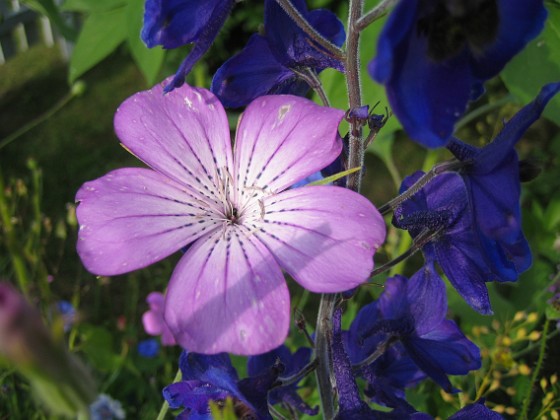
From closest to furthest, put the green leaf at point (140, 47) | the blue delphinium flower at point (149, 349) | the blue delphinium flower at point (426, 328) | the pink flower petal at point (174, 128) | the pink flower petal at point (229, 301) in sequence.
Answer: the pink flower petal at point (229, 301), the pink flower petal at point (174, 128), the blue delphinium flower at point (426, 328), the green leaf at point (140, 47), the blue delphinium flower at point (149, 349)

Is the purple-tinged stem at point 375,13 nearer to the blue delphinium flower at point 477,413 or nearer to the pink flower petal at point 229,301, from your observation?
the pink flower petal at point 229,301

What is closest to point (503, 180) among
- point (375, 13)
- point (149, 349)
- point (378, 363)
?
point (375, 13)

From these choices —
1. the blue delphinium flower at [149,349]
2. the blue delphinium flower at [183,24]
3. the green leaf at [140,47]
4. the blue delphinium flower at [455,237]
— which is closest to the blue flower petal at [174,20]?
the blue delphinium flower at [183,24]

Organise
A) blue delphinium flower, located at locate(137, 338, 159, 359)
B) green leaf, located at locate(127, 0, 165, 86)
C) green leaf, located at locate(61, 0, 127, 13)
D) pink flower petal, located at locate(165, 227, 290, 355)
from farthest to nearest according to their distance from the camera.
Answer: blue delphinium flower, located at locate(137, 338, 159, 359)
green leaf, located at locate(61, 0, 127, 13)
green leaf, located at locate(127, 0, 165, 86)
pink flower petal, located at locate(165, 227, 290, 355)

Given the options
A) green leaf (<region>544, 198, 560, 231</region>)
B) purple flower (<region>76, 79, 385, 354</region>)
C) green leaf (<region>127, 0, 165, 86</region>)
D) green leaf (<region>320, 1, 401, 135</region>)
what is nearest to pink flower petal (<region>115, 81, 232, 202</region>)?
purple flower (<region>76, 79, 385, 354</region>)

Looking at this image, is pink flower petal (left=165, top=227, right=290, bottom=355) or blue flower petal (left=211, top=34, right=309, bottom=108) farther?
blue flower petal (left=211, top=34, right=309, bottom=108)

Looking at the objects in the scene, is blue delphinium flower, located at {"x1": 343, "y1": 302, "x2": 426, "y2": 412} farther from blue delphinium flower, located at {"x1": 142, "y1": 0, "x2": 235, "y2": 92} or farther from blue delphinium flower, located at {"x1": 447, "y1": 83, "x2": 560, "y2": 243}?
blue delphinium flower, located at {"x1": 142, "y1": 0, "x2": 235, "y2": 92}

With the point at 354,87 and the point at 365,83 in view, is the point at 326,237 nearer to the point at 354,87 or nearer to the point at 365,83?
the point at 354,87
